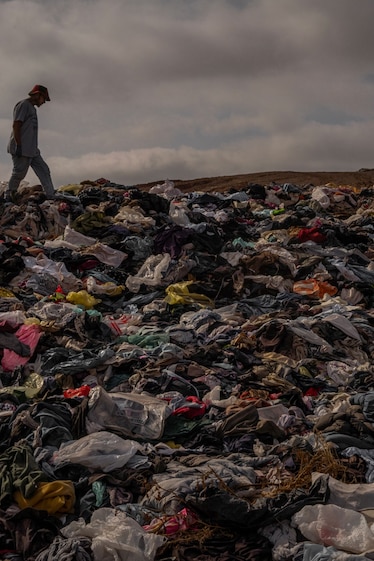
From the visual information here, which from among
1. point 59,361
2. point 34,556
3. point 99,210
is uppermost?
point 99,210

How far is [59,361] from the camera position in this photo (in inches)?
223

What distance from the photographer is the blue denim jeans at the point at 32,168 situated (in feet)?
32.6

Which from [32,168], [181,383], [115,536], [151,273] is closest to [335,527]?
[115,536]

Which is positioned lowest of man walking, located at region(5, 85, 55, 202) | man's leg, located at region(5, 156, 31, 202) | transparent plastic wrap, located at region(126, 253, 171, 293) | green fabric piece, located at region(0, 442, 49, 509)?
green fabric piece, located at region(0, 442, 49, 509)

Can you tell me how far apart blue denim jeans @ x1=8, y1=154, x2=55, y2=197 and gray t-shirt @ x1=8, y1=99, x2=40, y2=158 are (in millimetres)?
194

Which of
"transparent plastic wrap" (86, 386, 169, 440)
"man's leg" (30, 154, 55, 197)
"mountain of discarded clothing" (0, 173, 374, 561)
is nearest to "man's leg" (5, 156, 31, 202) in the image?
A: "man's leg" (30, 154, 55, 197)

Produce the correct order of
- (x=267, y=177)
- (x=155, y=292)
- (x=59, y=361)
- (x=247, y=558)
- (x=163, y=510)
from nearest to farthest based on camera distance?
(x=247, y=558)
(x=163, y=510)
(x=59, y=361)
(x=155, y=292)
(x=267, y=177)

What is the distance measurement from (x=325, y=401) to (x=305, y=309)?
7.45 ft

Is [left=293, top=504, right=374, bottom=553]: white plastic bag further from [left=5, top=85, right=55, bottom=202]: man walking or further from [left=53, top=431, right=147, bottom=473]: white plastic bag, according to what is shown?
[left=5, top=85, right=55, bottom=202]: man walking

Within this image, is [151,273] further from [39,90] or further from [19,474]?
[19,474]

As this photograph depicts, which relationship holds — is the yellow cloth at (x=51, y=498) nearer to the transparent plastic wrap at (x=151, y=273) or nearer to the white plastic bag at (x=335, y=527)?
the white plastic bag at (x=335, y=527)

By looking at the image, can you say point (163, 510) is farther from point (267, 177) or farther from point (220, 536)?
point (267, 177)

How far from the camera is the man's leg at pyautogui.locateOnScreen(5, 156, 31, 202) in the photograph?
991 centimetres

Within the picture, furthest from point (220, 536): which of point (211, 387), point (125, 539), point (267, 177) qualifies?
point (267, 177)
